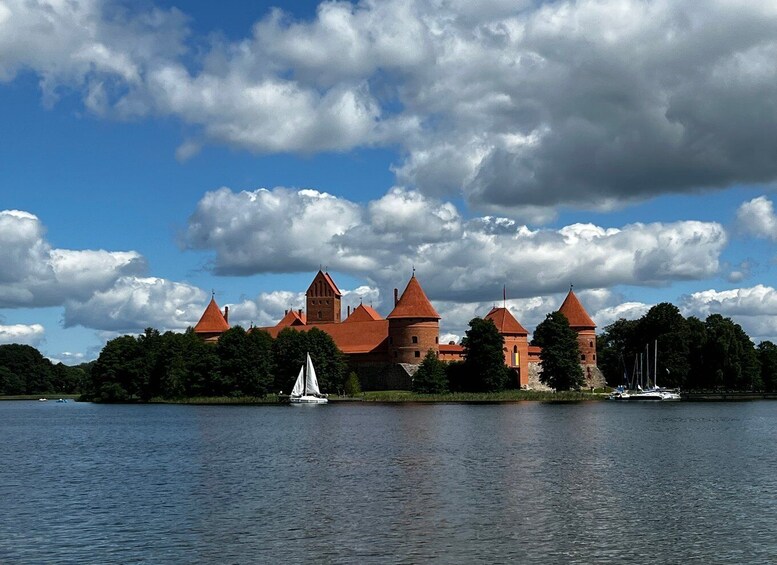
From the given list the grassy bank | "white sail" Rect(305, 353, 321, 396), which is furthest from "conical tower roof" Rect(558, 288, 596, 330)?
the grassy bank

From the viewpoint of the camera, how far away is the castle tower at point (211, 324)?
105375mm

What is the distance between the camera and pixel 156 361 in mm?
82750

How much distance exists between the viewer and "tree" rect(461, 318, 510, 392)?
75500mm

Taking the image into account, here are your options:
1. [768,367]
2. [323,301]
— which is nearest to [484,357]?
[768,367]

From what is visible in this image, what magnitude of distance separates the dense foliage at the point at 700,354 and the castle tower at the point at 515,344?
1011cm

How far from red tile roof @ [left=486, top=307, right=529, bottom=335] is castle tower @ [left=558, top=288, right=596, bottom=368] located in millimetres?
5564

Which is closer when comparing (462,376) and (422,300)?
(462,376)

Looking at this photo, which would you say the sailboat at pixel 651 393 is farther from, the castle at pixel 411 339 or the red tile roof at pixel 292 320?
the red tile roof at pixel 292 320

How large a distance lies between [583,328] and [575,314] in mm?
1680

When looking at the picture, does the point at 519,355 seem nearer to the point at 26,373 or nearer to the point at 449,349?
the point at 449,349

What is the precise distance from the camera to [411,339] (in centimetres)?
8944

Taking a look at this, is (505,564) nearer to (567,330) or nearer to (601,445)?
(601,445)

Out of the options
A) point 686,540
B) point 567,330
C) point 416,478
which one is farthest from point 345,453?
point 567,330

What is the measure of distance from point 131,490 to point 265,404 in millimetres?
52856
